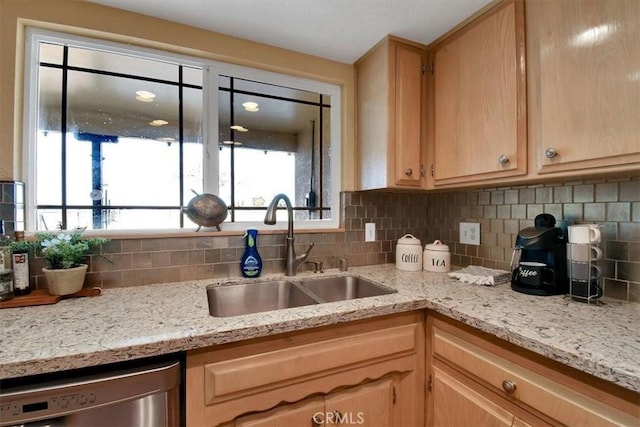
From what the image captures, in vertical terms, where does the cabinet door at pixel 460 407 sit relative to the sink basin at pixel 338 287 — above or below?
below

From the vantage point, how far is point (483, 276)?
1.29 m

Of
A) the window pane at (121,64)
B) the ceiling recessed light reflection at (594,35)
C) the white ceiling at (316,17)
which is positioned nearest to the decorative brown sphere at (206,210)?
the window pane at (121,64)

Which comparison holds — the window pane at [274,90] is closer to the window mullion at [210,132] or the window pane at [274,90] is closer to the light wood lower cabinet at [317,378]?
the window mullion at [210,132]

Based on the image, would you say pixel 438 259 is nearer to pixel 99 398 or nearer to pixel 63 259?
pixel 99 398

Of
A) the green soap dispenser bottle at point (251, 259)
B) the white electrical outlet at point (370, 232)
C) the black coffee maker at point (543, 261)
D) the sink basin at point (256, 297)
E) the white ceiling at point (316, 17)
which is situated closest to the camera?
the black coffee maker at point (543, 261)

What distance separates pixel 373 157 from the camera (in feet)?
5.16

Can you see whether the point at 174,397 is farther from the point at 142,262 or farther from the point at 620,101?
the point at 620,101

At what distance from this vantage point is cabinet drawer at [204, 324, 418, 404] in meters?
0.83

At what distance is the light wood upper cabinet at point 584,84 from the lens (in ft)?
2.76

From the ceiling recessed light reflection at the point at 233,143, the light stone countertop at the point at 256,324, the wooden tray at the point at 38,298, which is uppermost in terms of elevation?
the ceiling recessed light reflection at the point at 233,143

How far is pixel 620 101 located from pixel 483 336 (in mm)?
813

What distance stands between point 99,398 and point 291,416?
1.75 feet

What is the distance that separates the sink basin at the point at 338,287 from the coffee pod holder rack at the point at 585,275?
79 centimetres

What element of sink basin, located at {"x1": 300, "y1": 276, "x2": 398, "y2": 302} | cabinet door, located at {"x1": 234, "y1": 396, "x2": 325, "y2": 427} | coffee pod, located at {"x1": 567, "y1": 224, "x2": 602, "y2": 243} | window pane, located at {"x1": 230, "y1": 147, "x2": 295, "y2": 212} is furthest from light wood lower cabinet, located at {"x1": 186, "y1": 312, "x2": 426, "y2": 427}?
window pane, located at {"x1": 230, "y1": 147, "x2": 295, "y2": 212}
